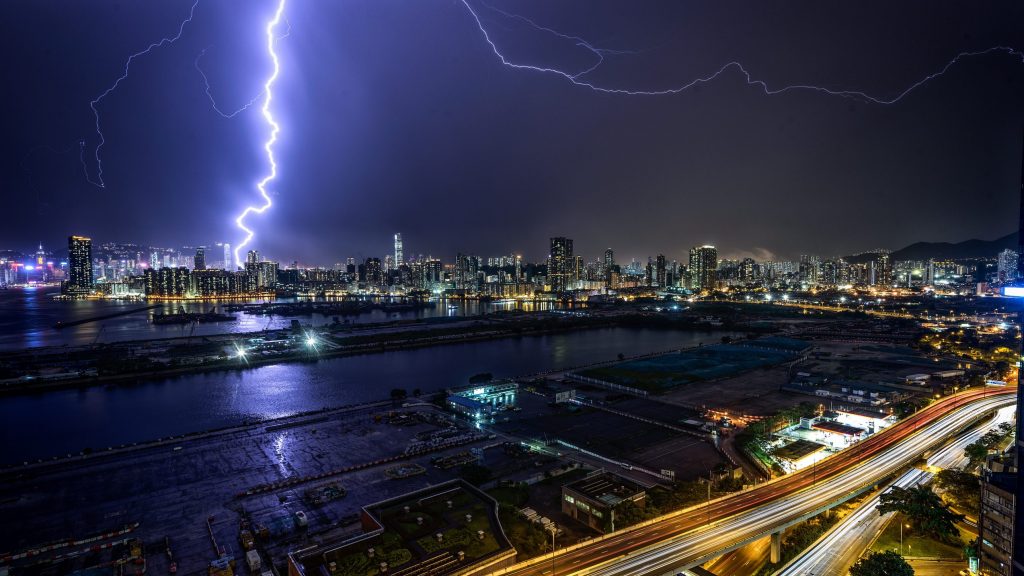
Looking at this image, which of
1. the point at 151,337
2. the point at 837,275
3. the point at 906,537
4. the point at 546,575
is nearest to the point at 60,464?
the point at 546,575

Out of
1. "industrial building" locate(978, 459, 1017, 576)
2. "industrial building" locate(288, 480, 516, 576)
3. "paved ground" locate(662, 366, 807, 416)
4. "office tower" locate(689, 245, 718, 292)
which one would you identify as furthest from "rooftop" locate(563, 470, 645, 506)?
"office tower" locate(689, 245, 718, 292)

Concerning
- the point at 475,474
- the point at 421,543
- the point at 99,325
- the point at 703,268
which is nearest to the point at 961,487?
the point at 475,474

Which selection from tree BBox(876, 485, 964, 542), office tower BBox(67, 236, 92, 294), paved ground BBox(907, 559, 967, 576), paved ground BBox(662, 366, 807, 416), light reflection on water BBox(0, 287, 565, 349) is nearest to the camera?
paved ground BBox(907, 559, 967, 576)

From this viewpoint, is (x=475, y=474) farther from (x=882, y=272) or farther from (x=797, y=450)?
(x=882, y=272)

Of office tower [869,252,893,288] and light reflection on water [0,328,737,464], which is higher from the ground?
office tower [869,252,893,288]

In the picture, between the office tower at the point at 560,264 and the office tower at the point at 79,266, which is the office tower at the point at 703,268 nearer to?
the office tower at the point at 560,264

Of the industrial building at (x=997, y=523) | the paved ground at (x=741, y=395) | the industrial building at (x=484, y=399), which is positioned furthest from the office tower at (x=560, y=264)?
the industrial building at (x=997, y=523)

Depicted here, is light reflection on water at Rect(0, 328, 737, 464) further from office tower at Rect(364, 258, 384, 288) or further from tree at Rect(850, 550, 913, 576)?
office tower at Rect(364, 258, 384, 288)
